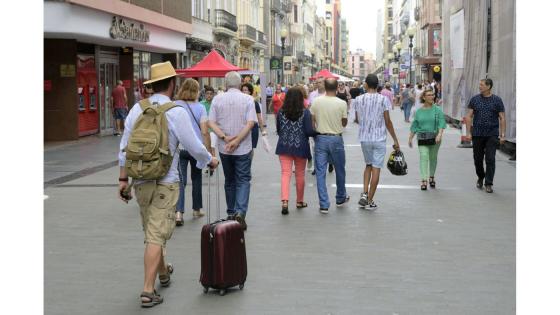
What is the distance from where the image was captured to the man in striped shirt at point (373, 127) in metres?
10.3

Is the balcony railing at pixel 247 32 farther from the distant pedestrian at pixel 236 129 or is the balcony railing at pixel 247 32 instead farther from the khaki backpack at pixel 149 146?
the khaki backpack at pixel 149 146

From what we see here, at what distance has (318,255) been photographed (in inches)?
296

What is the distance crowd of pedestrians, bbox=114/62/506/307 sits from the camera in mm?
5844

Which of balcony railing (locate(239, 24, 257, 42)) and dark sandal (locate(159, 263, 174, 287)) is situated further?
balcony railing (locate(239, 24, 257, 42))

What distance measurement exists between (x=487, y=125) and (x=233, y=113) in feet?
15.5

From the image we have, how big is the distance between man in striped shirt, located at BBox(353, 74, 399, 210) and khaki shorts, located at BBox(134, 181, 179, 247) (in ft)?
15.8

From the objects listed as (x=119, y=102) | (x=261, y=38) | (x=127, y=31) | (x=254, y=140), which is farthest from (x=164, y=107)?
(x=261, y=38)

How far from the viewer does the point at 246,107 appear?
8.80m

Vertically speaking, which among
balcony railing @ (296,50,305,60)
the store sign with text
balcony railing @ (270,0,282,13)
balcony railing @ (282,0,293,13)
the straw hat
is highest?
balcony railing @ (282,0,293,13)

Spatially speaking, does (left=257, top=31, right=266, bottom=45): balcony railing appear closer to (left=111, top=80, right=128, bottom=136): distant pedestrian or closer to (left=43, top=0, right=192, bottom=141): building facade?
(left=43, top=0, right=192, bottom=141): building facade

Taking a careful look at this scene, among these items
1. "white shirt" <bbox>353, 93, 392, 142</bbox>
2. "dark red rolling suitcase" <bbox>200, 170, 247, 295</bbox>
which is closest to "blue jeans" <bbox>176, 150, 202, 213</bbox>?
"white shirt" <bbox>353, 93, 392, 142</bbox>

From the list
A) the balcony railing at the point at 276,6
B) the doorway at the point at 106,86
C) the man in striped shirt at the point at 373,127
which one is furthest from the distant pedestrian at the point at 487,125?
the balcony railing at the point at 276,6
